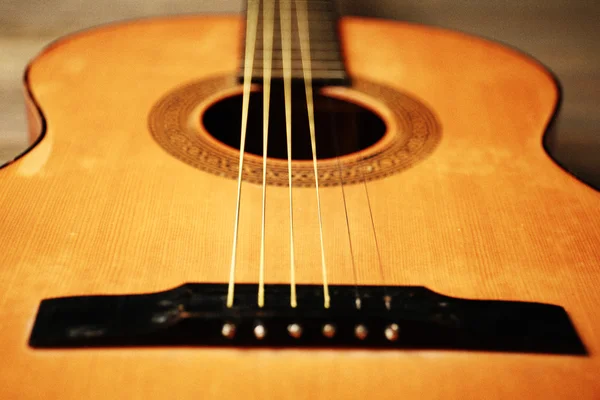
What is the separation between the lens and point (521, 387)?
1.52 feet

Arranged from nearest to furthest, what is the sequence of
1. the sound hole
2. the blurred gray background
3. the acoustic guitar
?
the acoustic guitar → the sound hole → the blurred gray background

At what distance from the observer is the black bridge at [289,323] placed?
0.48 metres

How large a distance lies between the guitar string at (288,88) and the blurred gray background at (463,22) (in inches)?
15.1

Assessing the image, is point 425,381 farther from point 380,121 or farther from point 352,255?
point 380,121

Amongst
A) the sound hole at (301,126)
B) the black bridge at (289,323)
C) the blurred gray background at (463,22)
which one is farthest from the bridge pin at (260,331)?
the blurred gray background at (463,22)

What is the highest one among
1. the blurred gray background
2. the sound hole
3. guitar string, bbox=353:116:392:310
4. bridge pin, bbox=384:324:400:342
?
the blurred gray background

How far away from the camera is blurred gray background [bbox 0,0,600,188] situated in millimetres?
1352

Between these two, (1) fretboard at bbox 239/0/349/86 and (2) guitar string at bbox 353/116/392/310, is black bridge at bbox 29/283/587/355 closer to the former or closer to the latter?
(2) guitar string at bbox 353/116/392/310

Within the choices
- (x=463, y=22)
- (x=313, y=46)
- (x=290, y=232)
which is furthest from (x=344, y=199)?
(x=463, y=22)

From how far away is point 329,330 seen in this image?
1.60 ft

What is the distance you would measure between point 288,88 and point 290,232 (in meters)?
0.34

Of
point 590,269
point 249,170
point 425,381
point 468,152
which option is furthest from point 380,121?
point 425,381

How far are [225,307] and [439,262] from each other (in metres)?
0.21

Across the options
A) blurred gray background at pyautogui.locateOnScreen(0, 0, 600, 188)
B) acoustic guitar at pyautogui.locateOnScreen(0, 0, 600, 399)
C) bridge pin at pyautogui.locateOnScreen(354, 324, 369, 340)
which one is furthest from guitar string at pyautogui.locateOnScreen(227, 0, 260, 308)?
blurred gray background at pyautogui.locateOnScreen(0, 0, 600, 188)
